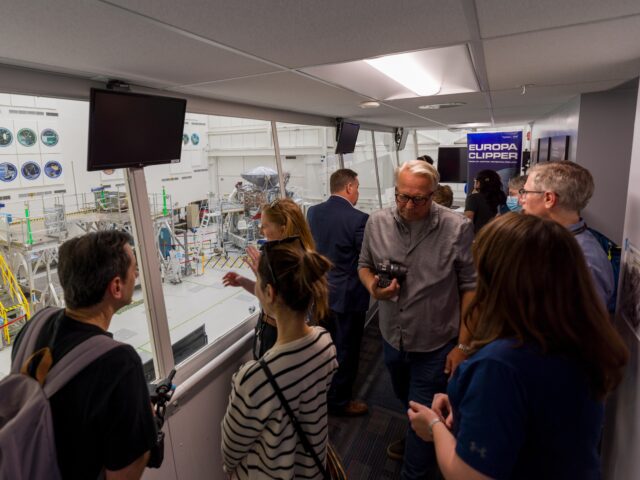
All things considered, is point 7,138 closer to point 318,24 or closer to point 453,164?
point 318,24

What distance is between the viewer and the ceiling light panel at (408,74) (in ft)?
5.35

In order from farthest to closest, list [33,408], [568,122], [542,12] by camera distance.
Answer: [568,122]
[542,12]
[33,408]

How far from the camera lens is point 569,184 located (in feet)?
5.23

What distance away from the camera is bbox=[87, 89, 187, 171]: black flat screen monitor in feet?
5.16

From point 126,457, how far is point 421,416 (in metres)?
0.84

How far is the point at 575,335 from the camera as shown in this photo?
0.79 metres

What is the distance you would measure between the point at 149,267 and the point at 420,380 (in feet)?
5.06

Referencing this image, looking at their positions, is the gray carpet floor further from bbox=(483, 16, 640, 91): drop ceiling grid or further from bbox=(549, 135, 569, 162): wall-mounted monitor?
bbox=(549, 135, 569, 162): wall-mounted monitor

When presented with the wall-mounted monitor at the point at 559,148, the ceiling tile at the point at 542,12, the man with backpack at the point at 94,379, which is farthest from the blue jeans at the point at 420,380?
the wall-mounted monitor at the point at 559,148

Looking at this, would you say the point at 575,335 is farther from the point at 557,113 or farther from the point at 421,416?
the point at 557,113

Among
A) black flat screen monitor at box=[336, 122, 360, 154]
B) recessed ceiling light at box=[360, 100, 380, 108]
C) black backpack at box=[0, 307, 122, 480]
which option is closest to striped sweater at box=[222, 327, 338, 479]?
black backpack at box=[0, 307, 122, 480]

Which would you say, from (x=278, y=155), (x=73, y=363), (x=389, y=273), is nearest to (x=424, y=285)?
(x=389, y=273)

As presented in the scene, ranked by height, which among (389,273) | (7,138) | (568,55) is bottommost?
(389,273)

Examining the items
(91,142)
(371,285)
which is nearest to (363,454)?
(371,285)
